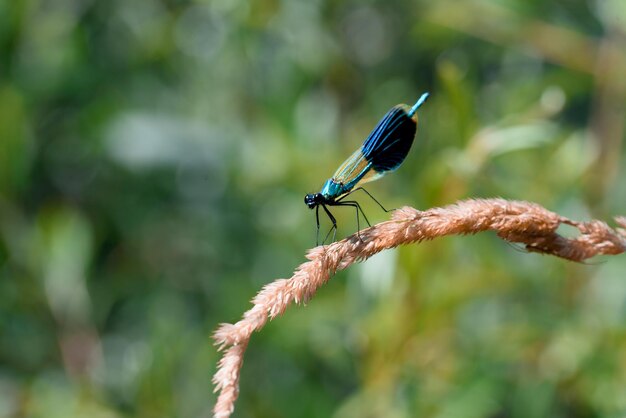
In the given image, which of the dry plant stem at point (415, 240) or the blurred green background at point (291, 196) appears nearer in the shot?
the dry plant stem at point (415, 240)

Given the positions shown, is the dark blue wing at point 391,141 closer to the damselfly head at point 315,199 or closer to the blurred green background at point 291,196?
the damselfly head at point 315,199

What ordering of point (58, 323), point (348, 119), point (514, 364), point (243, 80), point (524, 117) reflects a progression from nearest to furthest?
point (524, 117), point (514, 364), point (58, 323), point (348, 119), point (243, 80)

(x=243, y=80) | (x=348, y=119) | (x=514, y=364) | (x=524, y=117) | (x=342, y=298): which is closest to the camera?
(x=524, y=117)

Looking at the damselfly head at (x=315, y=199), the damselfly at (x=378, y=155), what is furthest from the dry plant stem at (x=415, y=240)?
the damselfly head at (x=315, y=199)

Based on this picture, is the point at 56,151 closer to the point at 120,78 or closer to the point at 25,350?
the point at 120,78

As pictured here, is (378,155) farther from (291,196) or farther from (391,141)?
(291,196)

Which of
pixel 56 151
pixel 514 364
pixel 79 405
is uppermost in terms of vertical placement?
pixel 56 151

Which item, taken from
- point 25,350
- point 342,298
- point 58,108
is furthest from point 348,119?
point 25,350

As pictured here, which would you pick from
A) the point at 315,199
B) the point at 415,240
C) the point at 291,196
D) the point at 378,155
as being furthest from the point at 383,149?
the point at 291,196

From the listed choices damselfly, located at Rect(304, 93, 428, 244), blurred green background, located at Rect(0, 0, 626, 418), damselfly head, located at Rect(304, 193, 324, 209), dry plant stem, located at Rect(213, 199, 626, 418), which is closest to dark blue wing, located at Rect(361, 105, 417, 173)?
damselfly, located at Rect(304, 93, 428, 244)
